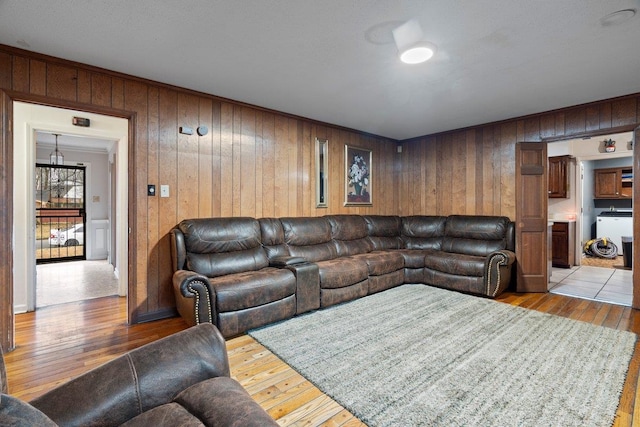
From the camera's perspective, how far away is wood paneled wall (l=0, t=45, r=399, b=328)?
8.68ft

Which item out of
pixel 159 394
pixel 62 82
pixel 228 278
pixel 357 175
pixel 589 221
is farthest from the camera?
pixel 589 221

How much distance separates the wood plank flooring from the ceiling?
2.43m

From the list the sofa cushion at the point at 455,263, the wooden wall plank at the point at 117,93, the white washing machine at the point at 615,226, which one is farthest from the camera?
the white washing machine at the point at 615,226

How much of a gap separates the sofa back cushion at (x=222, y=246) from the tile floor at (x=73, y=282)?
1.97 meters

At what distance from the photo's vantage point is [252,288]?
2.78m

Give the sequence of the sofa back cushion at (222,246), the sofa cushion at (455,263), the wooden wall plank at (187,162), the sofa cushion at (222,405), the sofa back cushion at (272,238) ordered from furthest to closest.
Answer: the sofa cushion at (455,263) < the sofa back cushion at (272,238) < the wooden wall plank at (187,162) < the sofa back cushion at (222,246) < the sofa cushion at (222,405)

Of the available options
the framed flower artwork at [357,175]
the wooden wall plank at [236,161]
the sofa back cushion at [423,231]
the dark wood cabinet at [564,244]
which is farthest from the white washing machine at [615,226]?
the wooden wall plank at [236,161]

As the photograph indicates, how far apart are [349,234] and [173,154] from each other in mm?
2565

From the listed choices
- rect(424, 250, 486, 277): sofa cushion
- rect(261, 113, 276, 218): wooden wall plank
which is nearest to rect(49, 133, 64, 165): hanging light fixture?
rect(261, 113, 276, 218): wooden wall plank

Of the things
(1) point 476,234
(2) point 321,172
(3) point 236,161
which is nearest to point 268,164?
(3) point 236,161

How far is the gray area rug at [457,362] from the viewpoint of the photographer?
1714 millimetres

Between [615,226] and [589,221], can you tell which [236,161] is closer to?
[615,226]

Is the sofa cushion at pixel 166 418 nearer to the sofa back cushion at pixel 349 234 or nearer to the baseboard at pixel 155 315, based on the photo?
the baseboard at pixel 155 315

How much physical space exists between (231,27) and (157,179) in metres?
1.78
